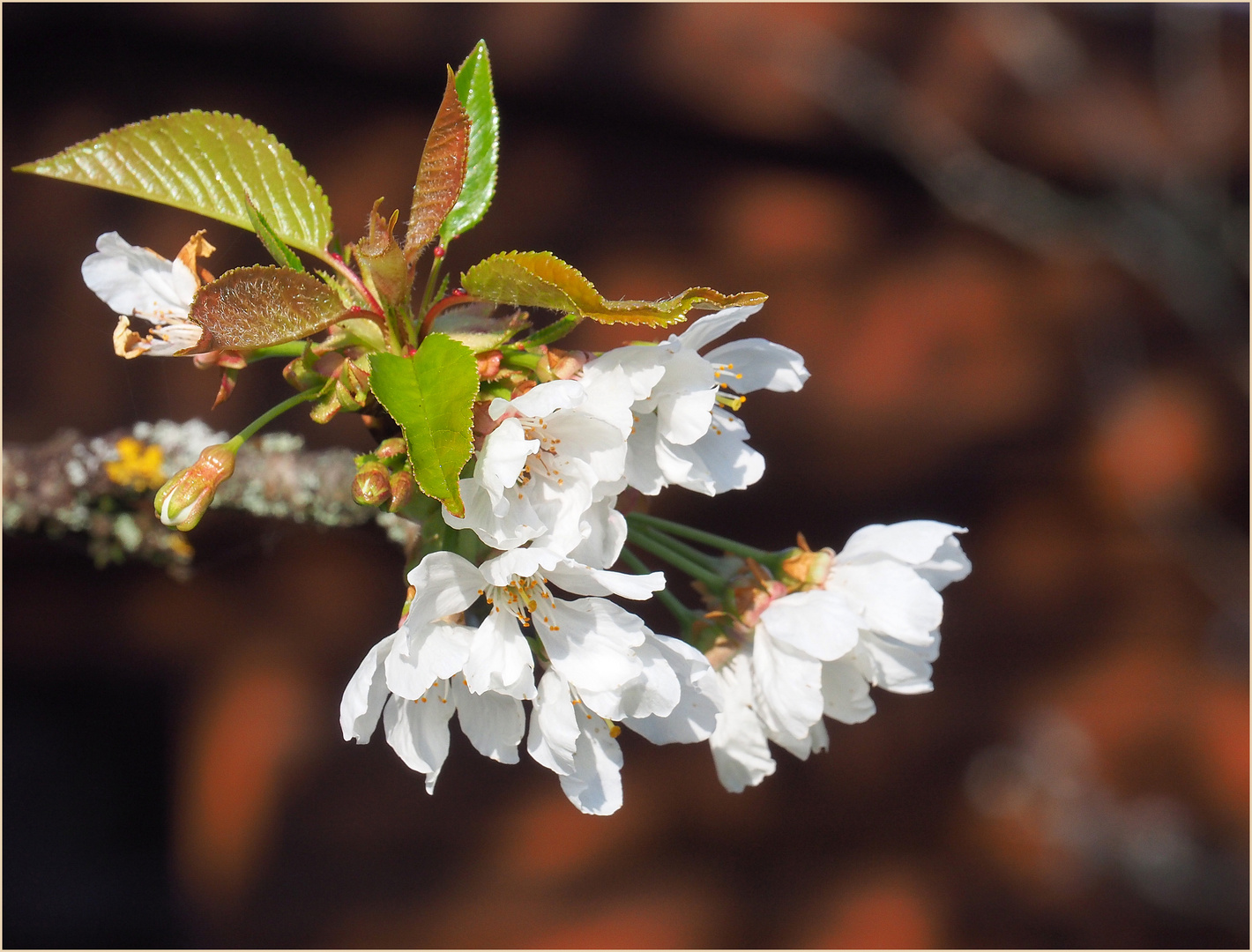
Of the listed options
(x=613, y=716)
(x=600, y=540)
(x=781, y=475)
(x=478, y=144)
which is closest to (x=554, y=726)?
(x=613, y=716)

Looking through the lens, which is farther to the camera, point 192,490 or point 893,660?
point 893,660

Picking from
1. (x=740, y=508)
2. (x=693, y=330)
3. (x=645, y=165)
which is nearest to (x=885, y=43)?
(x=645, y=165)

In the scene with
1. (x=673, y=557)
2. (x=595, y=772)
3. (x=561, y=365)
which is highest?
(x=561, y=365)

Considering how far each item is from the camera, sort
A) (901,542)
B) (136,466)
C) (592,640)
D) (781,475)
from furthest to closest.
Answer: (781,475) < (136,466) < (901,542) < (592,640)

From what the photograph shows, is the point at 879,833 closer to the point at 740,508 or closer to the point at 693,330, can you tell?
the point at 740,508

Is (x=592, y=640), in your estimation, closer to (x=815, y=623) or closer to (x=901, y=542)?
(x=815, y=623)

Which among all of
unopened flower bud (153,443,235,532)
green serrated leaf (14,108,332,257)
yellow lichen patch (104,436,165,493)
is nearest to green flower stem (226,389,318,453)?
unopened flower bud (153,443,235,532)
